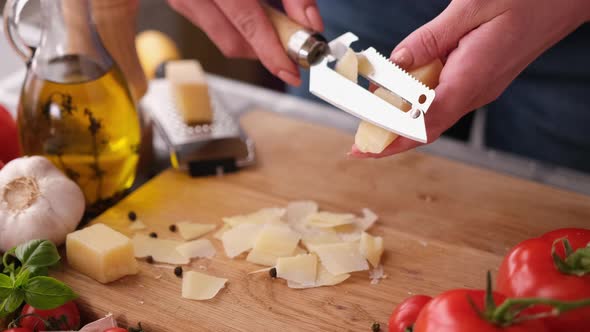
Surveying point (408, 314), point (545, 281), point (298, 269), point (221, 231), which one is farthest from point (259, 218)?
point (545, 281)

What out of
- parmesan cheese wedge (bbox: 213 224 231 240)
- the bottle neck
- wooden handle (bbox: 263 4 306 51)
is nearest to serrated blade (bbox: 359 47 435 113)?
wooden handle (bbox: 263 4 306 51)

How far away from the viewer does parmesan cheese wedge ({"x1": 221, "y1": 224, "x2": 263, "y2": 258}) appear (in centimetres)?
126

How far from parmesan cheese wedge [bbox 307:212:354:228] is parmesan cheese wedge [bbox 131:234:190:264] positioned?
0.25m

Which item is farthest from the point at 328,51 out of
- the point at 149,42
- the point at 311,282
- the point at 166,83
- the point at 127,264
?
the point at 149,42

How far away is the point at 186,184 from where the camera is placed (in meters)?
1.46

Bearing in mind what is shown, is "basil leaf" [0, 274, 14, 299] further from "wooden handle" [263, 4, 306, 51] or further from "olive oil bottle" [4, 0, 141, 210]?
"wooden handle" [263, 4, 306, 51]

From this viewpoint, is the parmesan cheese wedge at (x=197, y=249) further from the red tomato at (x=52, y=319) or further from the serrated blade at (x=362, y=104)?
the serrated blade at (x=362, y=104)

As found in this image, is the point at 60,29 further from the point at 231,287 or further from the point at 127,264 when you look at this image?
the point at 231,287

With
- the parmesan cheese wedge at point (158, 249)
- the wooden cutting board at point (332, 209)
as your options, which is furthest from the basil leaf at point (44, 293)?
the parmesan cheese wedge at point (158, 249)

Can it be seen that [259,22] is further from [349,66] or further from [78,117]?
[78,117]

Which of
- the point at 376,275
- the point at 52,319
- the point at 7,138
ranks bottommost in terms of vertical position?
the point at 376,275

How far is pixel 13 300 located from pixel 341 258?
0.52m

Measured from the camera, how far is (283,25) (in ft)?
4.18

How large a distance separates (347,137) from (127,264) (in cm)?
65
